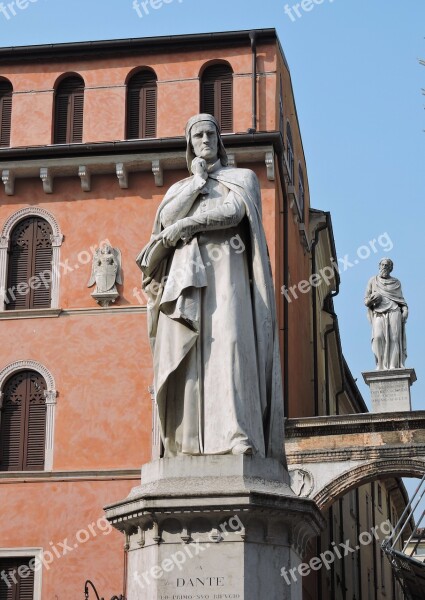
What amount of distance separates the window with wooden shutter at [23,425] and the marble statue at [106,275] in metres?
2.18

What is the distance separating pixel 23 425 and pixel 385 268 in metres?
8.22

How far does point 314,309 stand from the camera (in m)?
36.2

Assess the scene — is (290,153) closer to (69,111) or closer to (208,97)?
(208,97)

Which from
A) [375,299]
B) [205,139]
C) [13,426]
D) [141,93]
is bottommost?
[205,139]

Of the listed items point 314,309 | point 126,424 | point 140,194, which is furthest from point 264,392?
point 314,309

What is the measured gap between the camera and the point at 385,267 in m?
27.2

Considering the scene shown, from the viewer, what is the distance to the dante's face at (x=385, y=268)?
27141mm

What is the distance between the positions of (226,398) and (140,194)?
20.7 meters

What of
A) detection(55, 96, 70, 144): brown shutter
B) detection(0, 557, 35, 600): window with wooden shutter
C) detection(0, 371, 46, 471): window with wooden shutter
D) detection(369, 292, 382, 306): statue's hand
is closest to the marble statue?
detection(0, 371, 46, 471): window with wooden shutter

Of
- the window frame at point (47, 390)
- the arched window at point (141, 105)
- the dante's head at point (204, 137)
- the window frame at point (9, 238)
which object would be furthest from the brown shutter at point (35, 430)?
the dante's head at point (204, 137)

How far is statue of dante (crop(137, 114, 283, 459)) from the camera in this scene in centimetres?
802

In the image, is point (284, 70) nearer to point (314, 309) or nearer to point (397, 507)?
point (314, 309)

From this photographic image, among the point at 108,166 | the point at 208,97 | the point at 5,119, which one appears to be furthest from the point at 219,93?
the point at 5,119

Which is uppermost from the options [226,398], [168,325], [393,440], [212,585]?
[393,440]
